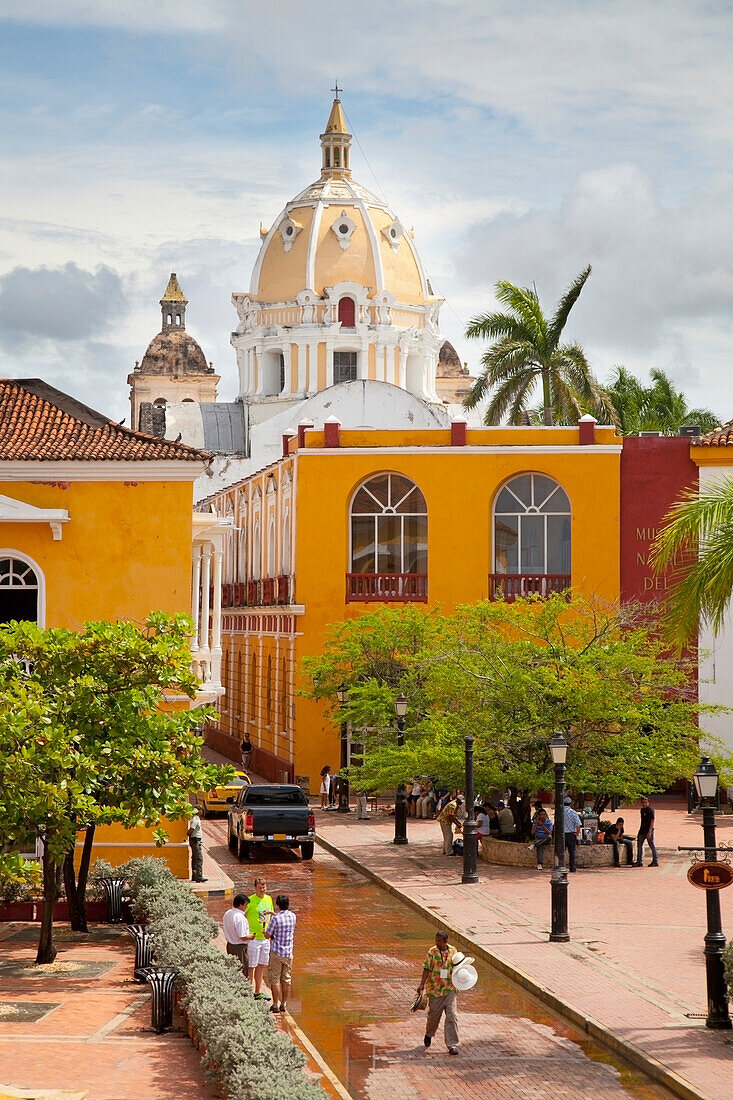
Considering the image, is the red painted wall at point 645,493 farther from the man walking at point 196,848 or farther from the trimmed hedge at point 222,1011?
the trimmed hedge at point 222,1011

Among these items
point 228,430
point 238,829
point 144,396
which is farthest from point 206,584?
point 144,396

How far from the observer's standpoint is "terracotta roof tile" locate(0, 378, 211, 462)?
21578 mm

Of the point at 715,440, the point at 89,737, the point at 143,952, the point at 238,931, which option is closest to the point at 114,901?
the point at 89,737

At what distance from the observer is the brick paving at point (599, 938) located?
1278cm

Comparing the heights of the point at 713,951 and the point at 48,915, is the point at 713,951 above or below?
above

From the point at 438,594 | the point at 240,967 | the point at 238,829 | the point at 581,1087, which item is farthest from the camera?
the point at 438,594

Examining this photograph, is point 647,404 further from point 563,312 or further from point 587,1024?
point 587,1024

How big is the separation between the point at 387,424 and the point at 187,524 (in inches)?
1309

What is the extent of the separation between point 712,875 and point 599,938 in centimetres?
490

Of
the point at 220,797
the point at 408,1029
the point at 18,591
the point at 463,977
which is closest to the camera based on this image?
the point at 463,977

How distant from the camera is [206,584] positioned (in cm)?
2422

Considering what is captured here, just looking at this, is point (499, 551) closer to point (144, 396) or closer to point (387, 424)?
point (387, 424)

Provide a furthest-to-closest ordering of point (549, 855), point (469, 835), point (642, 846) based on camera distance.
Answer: point (642, 846), point (549, 855), point (469, 835)

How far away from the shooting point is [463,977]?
515 inches
